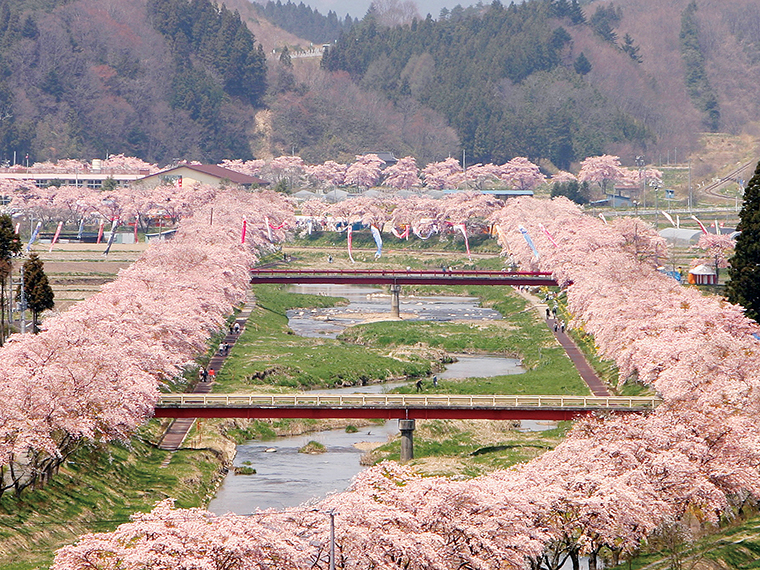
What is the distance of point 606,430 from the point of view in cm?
4262

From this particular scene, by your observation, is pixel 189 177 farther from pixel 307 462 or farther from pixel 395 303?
pixel 307 462

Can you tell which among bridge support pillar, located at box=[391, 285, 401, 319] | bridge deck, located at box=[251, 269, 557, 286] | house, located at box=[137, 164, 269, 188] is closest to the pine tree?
bridge deck, located at box=[251, 269, 557, 286]

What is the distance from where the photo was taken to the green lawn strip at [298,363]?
244 ft

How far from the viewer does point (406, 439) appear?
5644cm

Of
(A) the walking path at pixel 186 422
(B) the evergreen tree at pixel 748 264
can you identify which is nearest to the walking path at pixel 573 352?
(B) the evergreen tree at pixel 748 264

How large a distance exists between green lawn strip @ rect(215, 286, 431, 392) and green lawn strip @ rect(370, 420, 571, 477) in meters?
12.9

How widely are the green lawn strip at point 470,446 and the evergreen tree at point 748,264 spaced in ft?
45.4

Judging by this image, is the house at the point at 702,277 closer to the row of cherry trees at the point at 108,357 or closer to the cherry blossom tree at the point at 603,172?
the row of cherry trees at the point at 108,357

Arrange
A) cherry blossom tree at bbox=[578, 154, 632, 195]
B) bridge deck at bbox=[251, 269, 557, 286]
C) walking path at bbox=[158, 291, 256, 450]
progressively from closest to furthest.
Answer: walking path at bbox=[158, 291, 256, 450]
bridge deck at bbox=[251, 269, 557, 286]
cherry blossom tree at bbox=[578, 154, 632, 195]

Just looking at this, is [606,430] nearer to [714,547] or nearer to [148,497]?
[714,547]

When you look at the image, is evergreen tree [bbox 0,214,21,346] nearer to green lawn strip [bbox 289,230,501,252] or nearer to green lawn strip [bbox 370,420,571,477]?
green lawn strip [bbox 370,420,571,477]

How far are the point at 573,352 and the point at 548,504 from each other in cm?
4810

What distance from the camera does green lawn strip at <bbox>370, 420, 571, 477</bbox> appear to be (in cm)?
5409

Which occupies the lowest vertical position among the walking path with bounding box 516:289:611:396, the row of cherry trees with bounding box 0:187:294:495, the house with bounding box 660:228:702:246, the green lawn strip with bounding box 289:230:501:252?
the green lawn strip with bounding box 289:230:501:252
